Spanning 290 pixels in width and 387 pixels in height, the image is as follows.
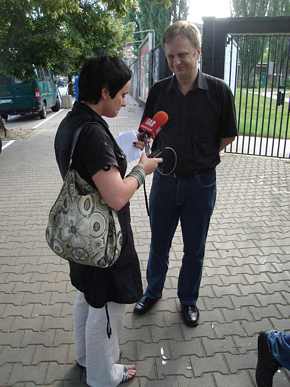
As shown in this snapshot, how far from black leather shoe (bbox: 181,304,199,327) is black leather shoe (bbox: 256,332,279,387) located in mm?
713

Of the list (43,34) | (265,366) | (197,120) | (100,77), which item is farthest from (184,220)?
(43,34)

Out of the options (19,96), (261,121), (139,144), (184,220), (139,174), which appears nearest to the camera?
(139,174)

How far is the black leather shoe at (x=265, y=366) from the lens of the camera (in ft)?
7.70

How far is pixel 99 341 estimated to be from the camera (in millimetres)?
2258

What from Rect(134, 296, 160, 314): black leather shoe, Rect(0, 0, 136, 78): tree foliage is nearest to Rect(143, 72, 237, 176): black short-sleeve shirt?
Rect(134, 296, 160, 314): black leather shoe

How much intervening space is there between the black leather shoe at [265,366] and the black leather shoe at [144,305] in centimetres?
105

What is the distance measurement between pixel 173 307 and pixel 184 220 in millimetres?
773

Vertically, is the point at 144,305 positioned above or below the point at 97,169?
below

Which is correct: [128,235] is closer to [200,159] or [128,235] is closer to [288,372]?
[200,159]

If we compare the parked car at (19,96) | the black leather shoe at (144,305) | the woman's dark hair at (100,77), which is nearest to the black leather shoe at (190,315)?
the black leather shoe at (144,305)

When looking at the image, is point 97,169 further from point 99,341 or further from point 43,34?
point 43,34

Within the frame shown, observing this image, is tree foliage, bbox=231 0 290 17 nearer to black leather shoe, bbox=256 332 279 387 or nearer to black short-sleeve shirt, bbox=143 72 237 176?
black short-sleeve shirt, bbox=143 72 237 176

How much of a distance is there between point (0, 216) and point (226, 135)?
366 cm

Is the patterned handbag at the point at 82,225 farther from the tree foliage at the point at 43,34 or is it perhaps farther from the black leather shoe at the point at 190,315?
the tree foliage at the point at 43,34
